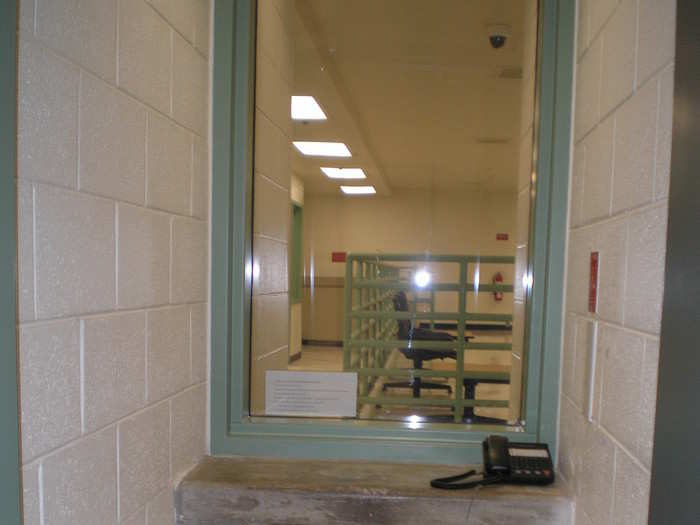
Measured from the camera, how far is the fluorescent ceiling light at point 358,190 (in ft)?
9.05

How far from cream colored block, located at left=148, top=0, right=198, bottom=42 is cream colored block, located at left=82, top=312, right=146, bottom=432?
67cm

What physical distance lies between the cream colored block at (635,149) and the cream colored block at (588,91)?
0.58ft

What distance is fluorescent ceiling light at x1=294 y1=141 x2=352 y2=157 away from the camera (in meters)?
2.28

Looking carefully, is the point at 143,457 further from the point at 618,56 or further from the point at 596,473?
the point at 618,56

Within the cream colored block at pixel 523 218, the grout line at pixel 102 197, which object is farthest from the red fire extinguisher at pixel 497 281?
the grout line at pixel 102 197

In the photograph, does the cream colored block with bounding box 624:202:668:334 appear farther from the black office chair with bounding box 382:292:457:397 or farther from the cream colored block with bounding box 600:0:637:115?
the black office chair with bounding box 382:292:457:397

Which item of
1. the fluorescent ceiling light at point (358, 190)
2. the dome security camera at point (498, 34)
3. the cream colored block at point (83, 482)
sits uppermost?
the dome security camera at point (498, 34)

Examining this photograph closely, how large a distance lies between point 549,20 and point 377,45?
1.35m

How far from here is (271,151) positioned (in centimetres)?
151

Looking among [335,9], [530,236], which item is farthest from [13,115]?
[335,9]

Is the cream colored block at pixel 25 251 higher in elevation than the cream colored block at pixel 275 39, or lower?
lower

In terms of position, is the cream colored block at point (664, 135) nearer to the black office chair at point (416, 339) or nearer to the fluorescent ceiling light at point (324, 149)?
the fluorescent ceiling light at point (324, 149)

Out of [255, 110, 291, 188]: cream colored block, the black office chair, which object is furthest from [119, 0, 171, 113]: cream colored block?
the black office chair

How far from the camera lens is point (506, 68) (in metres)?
2.58
